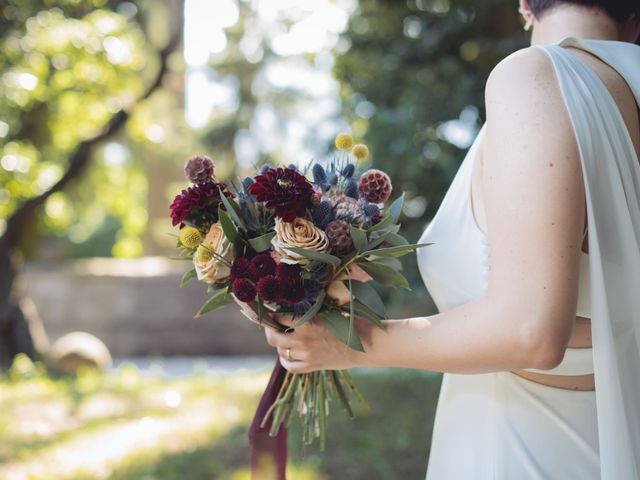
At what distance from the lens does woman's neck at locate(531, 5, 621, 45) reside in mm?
1431

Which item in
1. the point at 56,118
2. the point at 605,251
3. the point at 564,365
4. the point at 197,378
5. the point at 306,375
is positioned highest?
the point at 56,118

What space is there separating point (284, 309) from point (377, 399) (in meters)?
5.10

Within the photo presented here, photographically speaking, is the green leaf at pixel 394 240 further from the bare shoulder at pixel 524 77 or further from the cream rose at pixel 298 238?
the bare shoulder at pixel 524 77

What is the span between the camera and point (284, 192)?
1454 millimetres

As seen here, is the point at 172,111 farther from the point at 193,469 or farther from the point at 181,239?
the point at 181,239

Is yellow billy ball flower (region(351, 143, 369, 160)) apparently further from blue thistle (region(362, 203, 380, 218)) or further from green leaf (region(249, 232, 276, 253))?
green leaf (region(249, 232, 276, 253))

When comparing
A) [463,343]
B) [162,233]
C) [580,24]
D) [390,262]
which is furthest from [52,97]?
[463,343]

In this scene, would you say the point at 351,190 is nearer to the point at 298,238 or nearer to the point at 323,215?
the point at 323,215

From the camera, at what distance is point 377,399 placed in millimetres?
6422

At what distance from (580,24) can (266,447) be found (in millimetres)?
1300

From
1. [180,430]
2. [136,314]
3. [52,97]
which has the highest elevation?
[52,97]

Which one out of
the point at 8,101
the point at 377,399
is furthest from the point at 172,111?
the point at 377,399

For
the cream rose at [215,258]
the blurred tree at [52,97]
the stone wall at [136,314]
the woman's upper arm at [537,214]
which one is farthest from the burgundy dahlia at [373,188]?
the stone wall at [136,314]

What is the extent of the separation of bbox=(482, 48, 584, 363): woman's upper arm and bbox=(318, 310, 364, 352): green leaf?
341 mm
